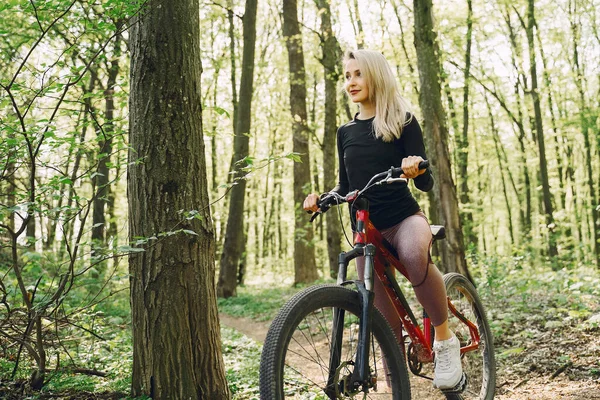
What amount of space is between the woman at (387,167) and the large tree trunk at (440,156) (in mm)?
2511

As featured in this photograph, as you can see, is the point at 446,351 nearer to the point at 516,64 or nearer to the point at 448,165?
the point at 448,165

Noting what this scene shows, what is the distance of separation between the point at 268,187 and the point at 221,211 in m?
7.52

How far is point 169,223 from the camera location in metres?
3.28

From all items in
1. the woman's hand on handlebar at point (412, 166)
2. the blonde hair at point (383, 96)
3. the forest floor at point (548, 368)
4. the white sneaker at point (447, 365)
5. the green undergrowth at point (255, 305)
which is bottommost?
the green undergrowth at point (255, 305)

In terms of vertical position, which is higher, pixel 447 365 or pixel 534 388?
pixel 447 365

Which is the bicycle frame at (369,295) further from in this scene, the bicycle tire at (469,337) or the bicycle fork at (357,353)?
the bicycle tire at (469,337)

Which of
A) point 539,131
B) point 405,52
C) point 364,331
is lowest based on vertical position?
point 364,331

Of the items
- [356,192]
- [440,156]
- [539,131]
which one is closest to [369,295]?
[356,192]

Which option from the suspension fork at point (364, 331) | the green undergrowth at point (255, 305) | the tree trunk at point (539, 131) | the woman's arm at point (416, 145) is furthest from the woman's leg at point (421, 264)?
the tree trunk at point (539, 131)

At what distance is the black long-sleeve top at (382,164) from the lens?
10.3ft

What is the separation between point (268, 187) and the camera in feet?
104

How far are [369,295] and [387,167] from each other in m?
0.89

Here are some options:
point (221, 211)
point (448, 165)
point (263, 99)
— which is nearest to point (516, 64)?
point (263, 99)

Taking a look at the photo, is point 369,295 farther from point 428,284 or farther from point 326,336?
point 428,284
